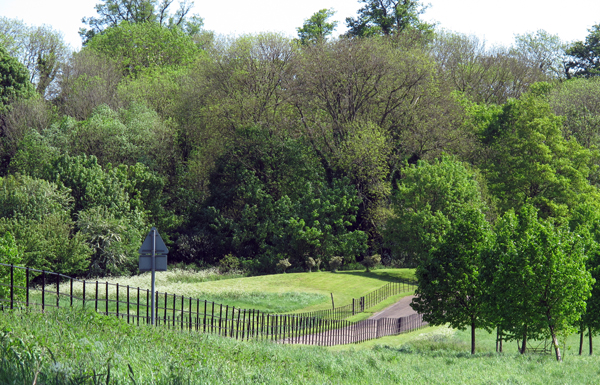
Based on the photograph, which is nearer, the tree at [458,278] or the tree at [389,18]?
the tree at [458,278]

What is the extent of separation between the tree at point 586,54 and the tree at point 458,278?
4932 centimetres

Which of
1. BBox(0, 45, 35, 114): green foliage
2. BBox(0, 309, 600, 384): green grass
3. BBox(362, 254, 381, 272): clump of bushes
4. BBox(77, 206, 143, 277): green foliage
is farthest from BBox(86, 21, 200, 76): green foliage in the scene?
BBox(0, 309, 600, 384): green grass

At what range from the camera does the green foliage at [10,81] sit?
50.4m

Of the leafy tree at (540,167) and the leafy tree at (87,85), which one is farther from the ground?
the leafy tree at (87,85)

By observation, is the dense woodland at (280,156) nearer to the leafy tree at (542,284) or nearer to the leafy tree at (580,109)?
the leafy tree at (580,109)

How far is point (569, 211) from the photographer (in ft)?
145

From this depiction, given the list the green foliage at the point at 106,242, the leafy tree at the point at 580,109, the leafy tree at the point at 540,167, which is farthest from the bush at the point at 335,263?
the leafy tree at the point at 580,109

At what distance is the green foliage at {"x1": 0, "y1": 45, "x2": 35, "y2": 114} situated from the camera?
165ft

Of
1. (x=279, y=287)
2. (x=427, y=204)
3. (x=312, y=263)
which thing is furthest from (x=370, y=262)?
(x=279, y=287)

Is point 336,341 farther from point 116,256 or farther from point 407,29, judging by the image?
point 407,29

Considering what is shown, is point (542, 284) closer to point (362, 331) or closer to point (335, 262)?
point (362, 331)

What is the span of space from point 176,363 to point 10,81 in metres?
50.4

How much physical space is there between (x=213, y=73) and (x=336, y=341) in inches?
1351

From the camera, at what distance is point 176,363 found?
8055mm
